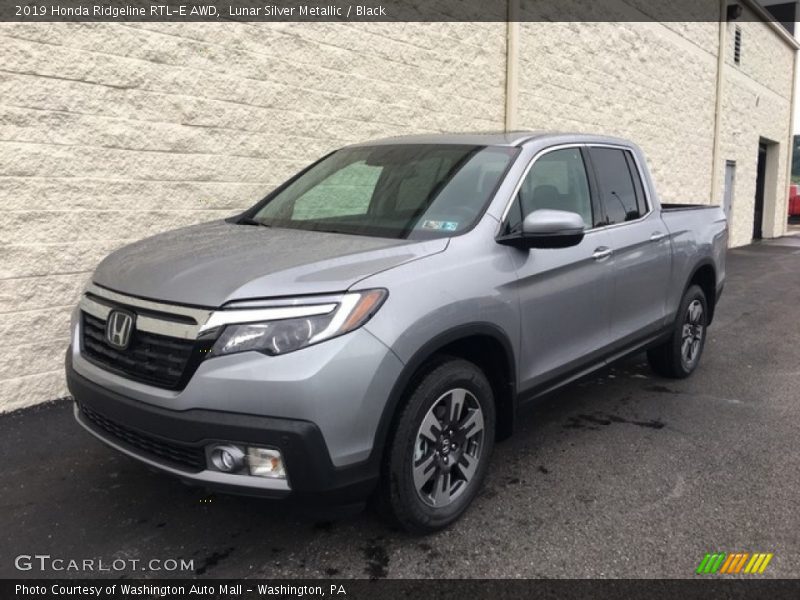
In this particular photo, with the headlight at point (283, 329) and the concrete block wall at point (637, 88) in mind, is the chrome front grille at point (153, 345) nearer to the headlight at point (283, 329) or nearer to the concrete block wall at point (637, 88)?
the headlight at point (283, 329)

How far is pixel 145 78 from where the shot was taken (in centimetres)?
507

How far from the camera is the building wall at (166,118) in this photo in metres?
4.61

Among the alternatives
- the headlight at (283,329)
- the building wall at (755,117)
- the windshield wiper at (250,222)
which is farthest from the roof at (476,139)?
the building wall at (755,117)

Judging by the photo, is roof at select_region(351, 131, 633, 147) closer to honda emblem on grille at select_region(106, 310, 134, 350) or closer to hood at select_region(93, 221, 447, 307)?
hood at select_region(93, 221, 447, 307)

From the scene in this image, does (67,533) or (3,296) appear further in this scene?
(3,296)

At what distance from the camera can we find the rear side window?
4414mm

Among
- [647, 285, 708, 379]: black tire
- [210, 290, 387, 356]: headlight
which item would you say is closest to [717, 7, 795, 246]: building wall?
[647, 285, 708, 379]: black tire

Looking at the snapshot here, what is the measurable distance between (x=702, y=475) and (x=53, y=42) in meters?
4.79

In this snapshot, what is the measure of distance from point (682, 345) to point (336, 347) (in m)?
3.76

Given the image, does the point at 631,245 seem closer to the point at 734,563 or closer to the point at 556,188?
the point at 556,188

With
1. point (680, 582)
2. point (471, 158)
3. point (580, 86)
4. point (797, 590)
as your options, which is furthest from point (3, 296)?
point (580, 86)

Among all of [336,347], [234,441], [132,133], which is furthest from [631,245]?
[132,133]

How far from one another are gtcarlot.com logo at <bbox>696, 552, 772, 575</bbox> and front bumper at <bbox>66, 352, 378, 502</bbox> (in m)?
1.44

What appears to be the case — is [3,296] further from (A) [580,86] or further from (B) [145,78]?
(A) [580,86]
